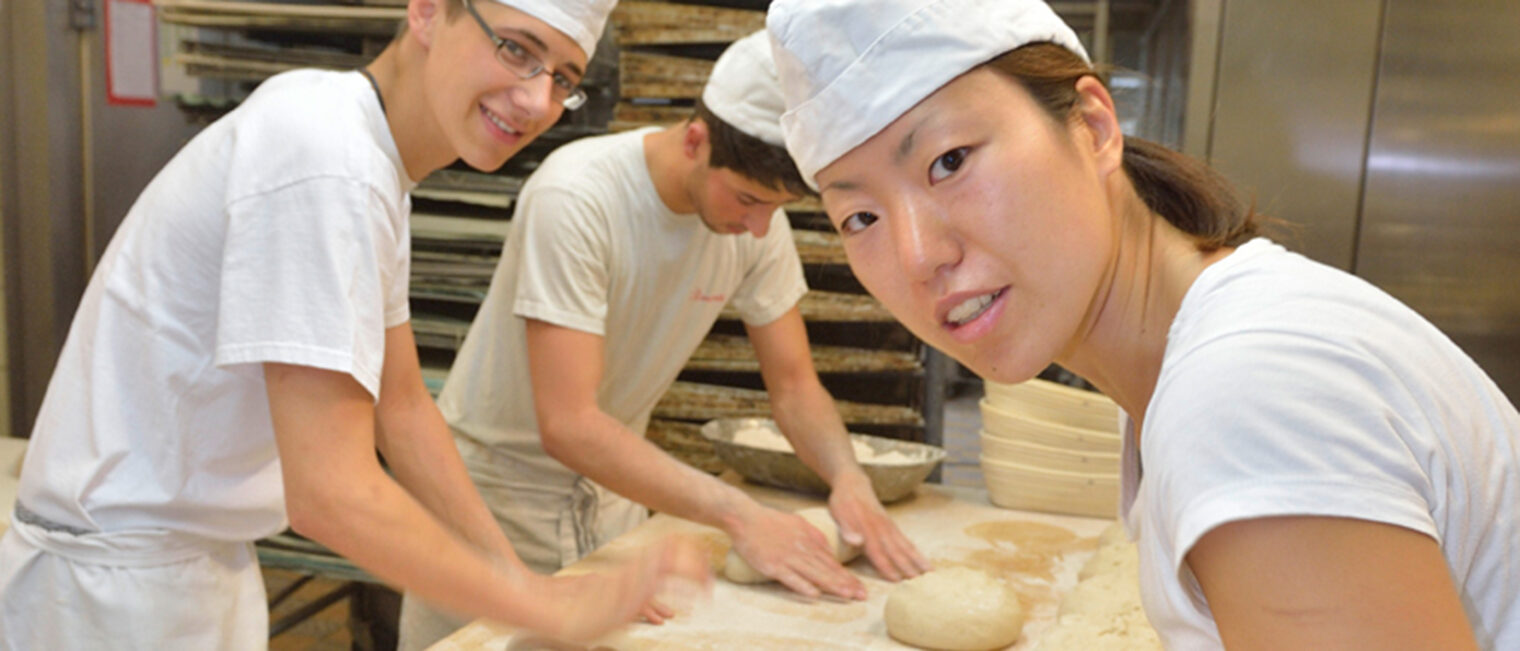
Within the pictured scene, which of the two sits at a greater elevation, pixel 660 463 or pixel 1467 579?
pixel 1467 579

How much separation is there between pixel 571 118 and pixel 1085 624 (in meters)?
2.33

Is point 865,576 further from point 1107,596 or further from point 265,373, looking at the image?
point 265,373

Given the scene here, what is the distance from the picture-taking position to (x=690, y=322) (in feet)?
8.09

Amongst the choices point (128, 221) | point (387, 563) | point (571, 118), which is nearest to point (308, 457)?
point (387, 563)

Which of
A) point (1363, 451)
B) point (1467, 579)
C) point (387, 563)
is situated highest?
point (1363, 451)

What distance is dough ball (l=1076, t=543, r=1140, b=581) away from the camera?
190 centimetres

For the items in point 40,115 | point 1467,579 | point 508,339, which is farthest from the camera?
point 40,115

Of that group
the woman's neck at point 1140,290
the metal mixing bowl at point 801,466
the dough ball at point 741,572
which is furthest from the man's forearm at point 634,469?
the woman's neck at point 1140,290

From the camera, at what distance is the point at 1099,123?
1022 millimetres

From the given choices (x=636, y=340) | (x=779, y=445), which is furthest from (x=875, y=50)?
(x=779, y=445)

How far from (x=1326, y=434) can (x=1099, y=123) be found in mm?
418

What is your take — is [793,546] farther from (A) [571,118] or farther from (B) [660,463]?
(A) [571,118]

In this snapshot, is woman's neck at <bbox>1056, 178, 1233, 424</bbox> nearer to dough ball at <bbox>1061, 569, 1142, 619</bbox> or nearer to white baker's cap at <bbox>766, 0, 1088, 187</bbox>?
white baker's cap at <bbox>766, 0, 1088, 187</bbox>

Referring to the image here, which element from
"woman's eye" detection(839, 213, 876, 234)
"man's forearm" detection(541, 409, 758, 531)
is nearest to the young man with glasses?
"man's forearm" detection(541, 409, 758, 531)
